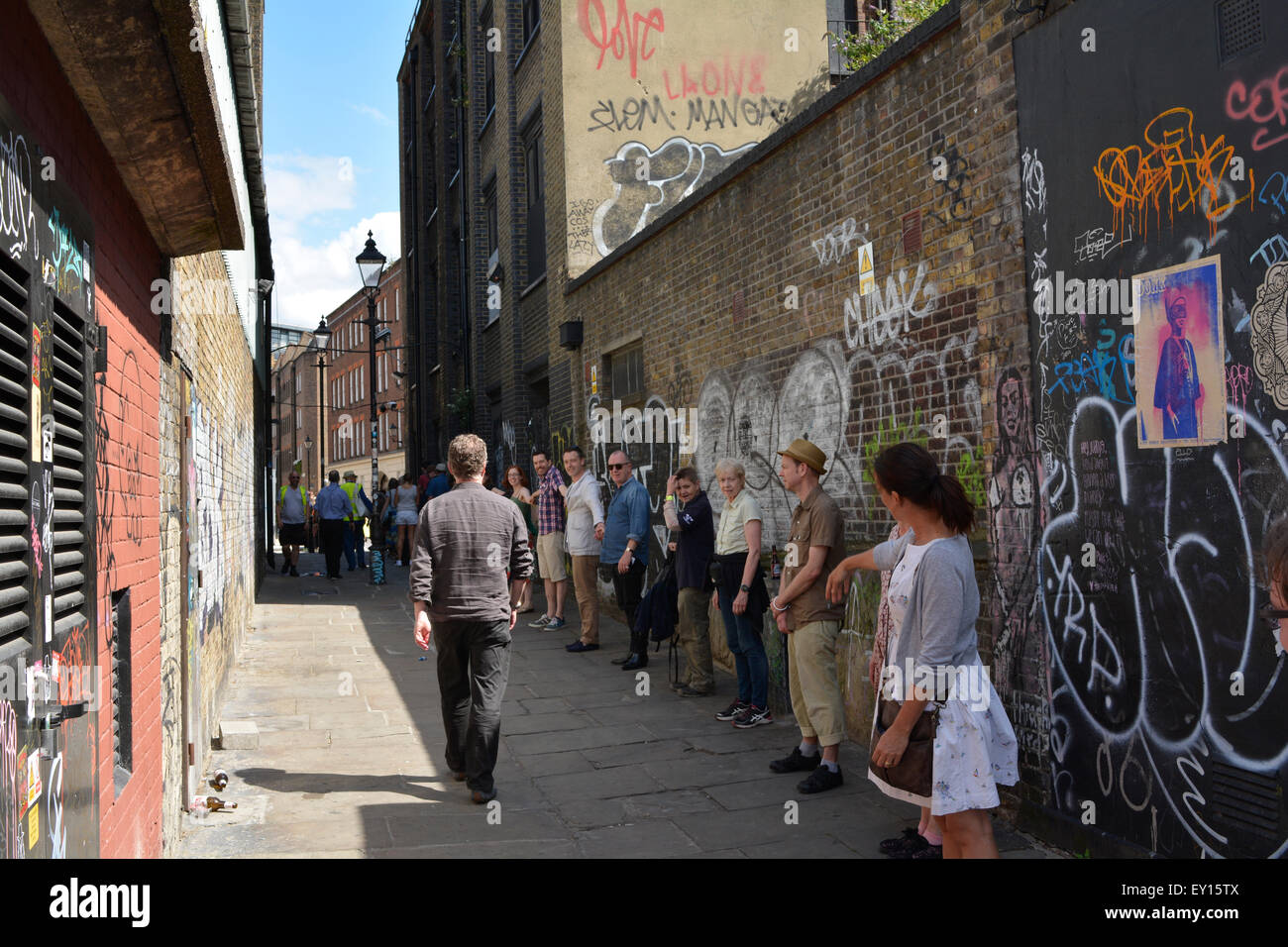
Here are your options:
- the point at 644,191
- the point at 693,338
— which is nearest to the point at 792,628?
the point at 693,338

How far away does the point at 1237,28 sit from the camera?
12.1 feet

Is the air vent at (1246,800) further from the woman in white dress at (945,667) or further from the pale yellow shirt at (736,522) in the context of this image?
the pale yellow shirt at (736,522)

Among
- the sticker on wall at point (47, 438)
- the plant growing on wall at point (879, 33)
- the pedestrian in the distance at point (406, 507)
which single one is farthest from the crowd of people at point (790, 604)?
the plant growing on wall at point (879, 33)

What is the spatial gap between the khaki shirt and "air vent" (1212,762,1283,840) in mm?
2185

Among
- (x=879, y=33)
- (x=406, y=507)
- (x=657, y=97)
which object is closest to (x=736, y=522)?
(x=657, y=97)

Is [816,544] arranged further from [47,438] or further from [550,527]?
[550,527]

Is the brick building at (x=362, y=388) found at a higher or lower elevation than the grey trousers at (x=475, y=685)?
higher

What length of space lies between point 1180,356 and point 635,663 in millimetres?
5892

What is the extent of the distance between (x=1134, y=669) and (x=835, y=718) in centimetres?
179

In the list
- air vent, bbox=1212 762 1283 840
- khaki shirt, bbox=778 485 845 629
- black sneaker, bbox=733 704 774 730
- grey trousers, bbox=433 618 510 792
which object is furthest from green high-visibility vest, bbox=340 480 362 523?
air vent, bbox=1212 762 1283 840

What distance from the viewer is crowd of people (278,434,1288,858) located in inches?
137

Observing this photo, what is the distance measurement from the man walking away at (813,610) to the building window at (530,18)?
440 inches
